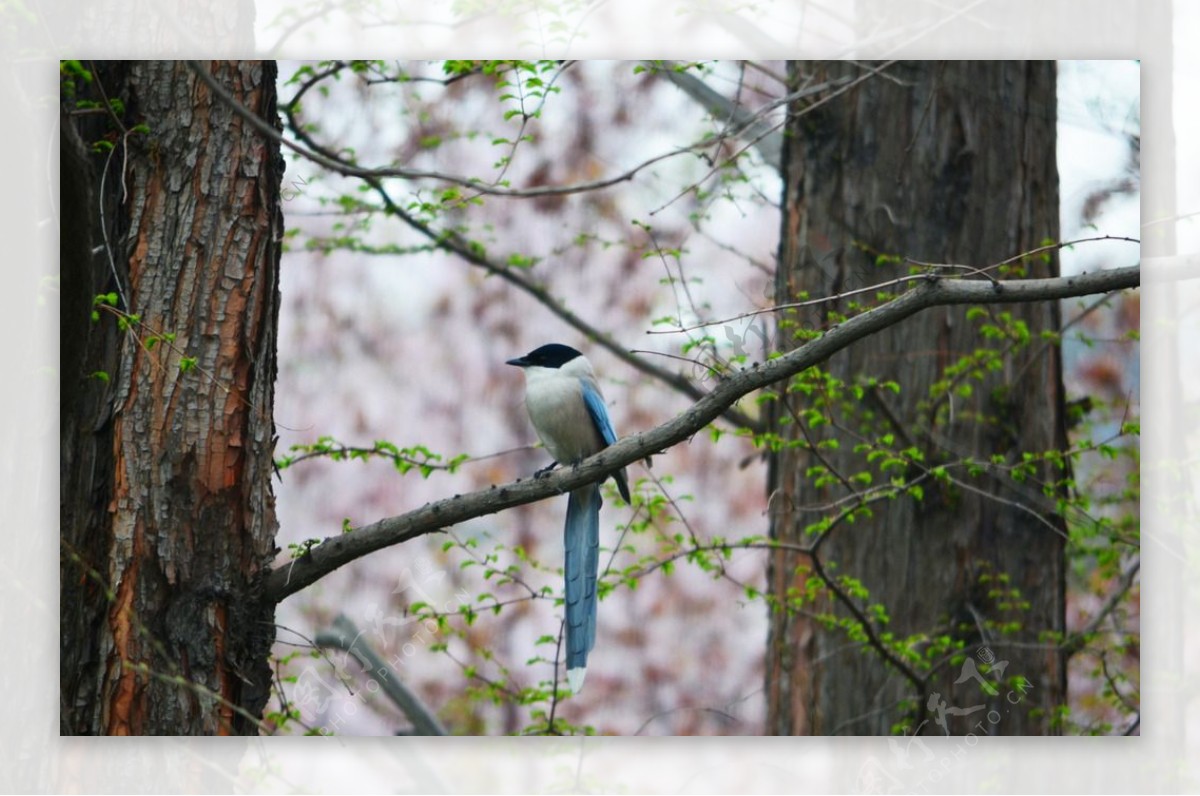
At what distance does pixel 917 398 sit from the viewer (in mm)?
3656

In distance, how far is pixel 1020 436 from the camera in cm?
354

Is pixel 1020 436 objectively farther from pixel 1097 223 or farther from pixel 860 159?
pixel 860 159

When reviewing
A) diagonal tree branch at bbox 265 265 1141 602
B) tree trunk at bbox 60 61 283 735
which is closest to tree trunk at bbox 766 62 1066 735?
diagonal tree branch at bbox 265 265 1141 602

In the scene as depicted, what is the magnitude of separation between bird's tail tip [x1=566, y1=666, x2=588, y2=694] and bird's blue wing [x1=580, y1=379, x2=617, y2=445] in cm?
58

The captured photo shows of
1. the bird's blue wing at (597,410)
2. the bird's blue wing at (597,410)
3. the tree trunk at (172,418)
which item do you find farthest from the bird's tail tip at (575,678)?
the tree trunk at (172,418)

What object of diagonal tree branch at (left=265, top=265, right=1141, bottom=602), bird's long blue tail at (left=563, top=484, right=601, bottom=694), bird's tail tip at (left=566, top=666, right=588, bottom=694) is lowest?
bird's tail tip at (left=566, top=666, right=588, bottom=694)

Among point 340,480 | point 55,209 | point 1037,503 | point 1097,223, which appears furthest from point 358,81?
point 1037,503

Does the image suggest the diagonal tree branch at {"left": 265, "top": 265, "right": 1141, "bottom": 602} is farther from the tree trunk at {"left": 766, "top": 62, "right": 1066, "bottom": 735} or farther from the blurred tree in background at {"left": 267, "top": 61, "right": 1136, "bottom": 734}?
the tree trunk at {"left": 766, "top": 62, "right": 1066, "bottom": 735}

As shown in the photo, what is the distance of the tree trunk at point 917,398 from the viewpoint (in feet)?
11.3

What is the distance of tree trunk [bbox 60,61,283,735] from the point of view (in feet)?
8.69

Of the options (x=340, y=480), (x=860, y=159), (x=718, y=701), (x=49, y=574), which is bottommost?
(x=718, y=701)

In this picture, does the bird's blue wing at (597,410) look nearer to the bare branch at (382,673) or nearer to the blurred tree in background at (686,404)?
the blurred tree in background at (686,404)

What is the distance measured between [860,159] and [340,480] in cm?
177

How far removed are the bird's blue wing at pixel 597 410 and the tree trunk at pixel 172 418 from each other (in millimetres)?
824
